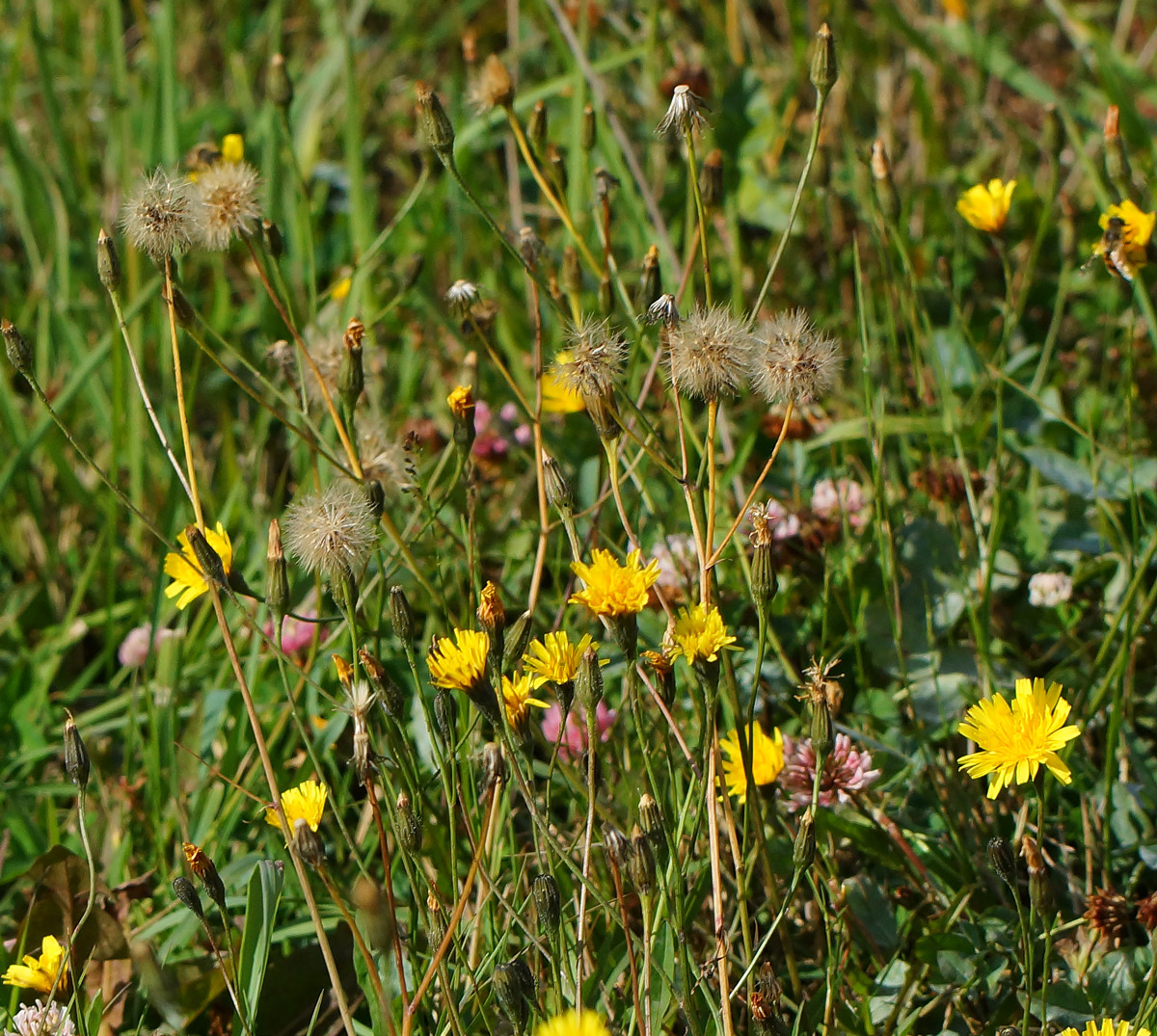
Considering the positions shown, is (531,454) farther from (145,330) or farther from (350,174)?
(145,330)

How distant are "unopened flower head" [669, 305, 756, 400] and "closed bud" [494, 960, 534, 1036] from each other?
1.61ft

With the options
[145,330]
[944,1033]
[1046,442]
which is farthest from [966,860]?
[145,330]

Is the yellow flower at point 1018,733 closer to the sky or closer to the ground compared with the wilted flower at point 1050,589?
closer to the sky

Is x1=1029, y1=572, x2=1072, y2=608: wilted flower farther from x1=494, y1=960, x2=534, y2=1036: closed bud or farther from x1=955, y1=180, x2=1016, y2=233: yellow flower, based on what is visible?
x1=494, y1=960, x2=534, y2=1036: closed bud

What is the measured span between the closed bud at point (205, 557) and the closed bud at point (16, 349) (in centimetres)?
28

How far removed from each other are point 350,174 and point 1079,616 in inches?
58.8

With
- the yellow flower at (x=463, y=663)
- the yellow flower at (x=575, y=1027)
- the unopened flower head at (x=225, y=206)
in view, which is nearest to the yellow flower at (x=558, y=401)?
the unopened flower head at (x=225, y=206)

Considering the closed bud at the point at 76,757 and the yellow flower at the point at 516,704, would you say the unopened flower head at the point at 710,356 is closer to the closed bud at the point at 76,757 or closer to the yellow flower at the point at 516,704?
the yellow flower at the point at 516,704

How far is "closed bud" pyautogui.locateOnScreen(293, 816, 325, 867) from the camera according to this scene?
0.96 metres

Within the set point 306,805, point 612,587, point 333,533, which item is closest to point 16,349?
point 333,533

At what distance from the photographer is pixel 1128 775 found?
1428mm

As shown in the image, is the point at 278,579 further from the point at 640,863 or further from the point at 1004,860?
the point at 1004,860

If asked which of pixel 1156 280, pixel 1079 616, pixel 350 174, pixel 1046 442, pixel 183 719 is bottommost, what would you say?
pixel 183 719

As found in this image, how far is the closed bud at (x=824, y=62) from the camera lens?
1.27 m
